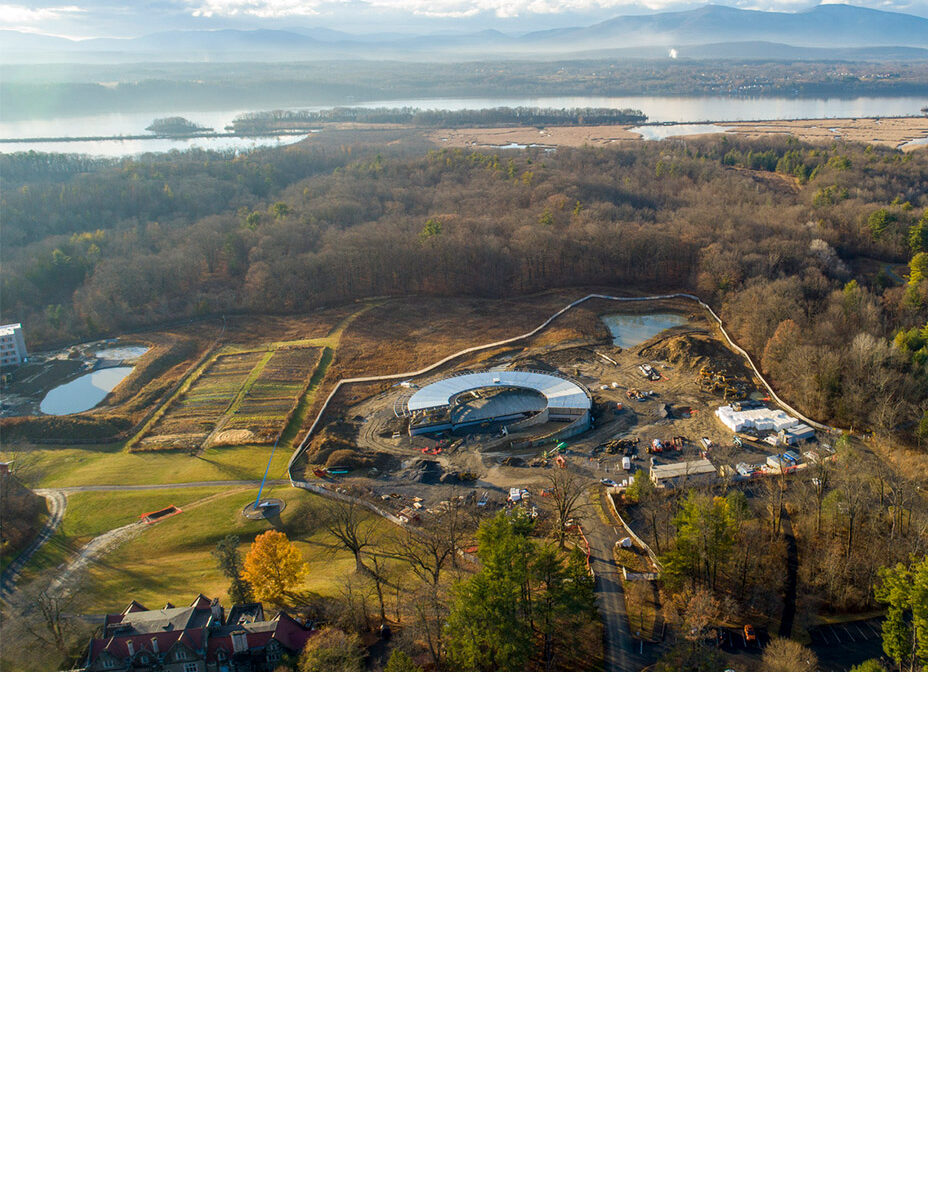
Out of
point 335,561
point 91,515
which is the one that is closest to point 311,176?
point 91,515

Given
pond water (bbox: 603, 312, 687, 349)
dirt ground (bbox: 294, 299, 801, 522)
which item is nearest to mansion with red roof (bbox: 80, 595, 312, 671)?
dirt ground (bbox: 294, 299, 801, 522)

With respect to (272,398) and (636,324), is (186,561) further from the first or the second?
(636,324)

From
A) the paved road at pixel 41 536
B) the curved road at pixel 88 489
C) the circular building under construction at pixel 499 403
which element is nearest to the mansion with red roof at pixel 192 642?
the paved road at pixel 41 536

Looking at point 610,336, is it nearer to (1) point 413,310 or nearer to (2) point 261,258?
(1) point 413,310

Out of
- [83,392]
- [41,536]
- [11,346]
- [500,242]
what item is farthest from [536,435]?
[11,346]

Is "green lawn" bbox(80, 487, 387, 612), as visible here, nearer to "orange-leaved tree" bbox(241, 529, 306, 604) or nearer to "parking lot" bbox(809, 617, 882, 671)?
"orange-leaved tree" bbox(241, 529, 306, 604)

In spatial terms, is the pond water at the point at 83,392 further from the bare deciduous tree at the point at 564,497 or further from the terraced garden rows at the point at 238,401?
the bare deciduous tree at the point at 564,497
